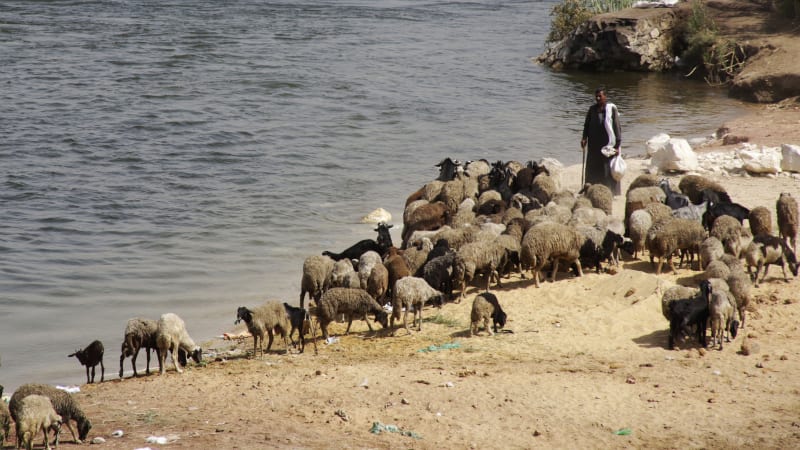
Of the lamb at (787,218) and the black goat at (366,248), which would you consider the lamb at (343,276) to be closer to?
the black goat at (366,248)

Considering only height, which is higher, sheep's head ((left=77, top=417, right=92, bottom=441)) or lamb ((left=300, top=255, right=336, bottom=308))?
lamb ((left=300, top=255, right=336, bottom=308))

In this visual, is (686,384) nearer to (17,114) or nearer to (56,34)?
(17,114)

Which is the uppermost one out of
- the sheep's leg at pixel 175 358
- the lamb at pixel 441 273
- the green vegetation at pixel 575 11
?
the green vegetation at pixel 575 11

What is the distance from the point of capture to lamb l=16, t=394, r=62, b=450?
7.17 metres

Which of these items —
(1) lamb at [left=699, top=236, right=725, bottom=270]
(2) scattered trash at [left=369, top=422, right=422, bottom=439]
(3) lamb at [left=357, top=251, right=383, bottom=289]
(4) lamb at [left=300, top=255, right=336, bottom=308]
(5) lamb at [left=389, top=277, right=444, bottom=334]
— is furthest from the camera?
(4) lamb at [left=300, top=255, right=336, bottom=308]

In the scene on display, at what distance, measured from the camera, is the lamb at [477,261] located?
1127 centimetres

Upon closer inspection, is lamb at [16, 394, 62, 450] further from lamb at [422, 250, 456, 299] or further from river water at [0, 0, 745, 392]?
lamb at [422, 250, 456, 299]

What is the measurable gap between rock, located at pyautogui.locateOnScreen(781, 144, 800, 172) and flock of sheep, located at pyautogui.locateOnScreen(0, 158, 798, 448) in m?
2.53

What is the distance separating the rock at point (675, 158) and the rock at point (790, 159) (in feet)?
4.91

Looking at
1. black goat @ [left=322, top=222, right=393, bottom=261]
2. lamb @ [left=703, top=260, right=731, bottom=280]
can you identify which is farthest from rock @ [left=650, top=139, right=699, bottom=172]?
lamb @ [left=703, top=260, right=731, bottom=280]

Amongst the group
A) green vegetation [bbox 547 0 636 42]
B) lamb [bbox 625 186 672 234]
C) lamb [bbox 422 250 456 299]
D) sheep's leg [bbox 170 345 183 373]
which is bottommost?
sheep's leg [bbox 170 345 183 373]

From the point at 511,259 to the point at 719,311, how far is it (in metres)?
3.18

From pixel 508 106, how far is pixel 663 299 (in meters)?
17.9

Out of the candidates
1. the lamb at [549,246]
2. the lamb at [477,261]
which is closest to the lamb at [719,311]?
the lamb at [549,246]
